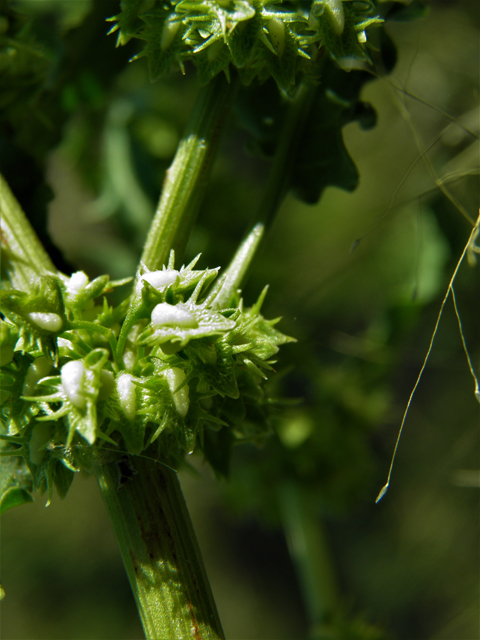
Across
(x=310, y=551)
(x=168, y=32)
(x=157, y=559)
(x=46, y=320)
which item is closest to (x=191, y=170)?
(x=168, y=32)

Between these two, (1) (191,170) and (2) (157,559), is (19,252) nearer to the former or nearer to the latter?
(1) (191,170)

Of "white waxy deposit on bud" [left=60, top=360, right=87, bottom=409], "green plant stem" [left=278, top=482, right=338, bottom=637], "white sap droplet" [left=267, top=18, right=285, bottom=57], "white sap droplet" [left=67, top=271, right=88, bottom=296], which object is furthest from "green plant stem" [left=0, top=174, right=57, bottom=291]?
"green plant stem" [left=278, top=482, right=338, bottom=637]

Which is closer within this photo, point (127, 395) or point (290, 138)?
point (127, 395)

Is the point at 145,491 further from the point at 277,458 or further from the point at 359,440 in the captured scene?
the point at 359,440

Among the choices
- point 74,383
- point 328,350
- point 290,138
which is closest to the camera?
point 74,383

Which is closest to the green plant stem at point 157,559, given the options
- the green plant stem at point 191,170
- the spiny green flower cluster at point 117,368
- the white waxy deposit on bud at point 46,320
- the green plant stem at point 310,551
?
the spiny green flower cluster at point 117,368
